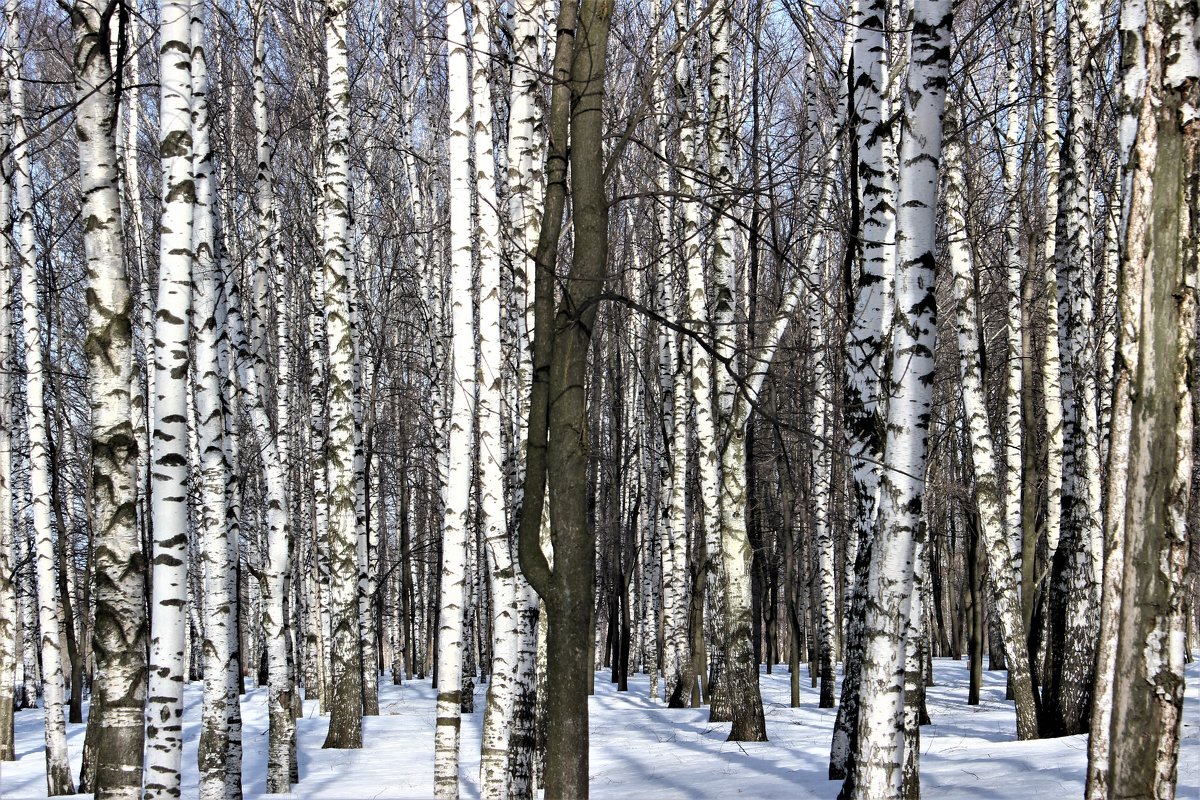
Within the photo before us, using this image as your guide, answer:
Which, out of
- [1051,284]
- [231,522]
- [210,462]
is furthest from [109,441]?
[1051,284]

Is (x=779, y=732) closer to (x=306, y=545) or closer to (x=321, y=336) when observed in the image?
(x=321, y=336)

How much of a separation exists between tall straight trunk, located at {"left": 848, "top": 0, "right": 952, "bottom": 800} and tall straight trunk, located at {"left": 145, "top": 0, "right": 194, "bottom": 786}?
12.3ft

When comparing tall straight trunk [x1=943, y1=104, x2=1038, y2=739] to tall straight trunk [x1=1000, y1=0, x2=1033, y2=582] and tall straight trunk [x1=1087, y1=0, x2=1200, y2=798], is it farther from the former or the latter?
tall straight trunk [x1=1087, y1=0, x2=1200, y2=798]

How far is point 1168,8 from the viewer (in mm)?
5102

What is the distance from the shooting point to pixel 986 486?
40.1 ft

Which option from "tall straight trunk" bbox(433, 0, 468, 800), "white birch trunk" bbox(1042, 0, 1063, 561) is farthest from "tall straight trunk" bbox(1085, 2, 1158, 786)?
"white birch trunk" bbox(1042, 0, 1063, 561)

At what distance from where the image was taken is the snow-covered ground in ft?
29.4

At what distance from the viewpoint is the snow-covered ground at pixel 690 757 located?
8969mm

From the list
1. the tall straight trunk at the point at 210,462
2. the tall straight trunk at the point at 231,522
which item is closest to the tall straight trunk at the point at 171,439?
the tall straight trunk at the point at 210,462

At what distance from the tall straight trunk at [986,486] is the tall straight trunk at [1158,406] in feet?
21.5

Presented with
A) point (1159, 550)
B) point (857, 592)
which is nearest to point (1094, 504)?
point (857, 592)

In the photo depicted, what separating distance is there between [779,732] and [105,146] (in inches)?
446

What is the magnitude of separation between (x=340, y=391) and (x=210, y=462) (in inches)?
156

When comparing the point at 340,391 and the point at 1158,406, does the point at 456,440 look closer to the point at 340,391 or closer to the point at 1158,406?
the point at 340,391
